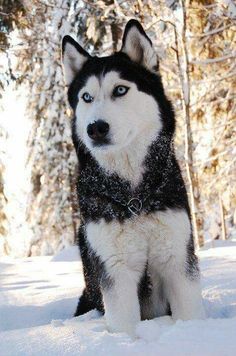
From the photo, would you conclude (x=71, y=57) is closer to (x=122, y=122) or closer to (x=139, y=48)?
(x=139, y=48)

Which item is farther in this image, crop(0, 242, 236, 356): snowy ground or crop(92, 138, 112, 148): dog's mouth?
crop(92, 138, 112, 148): dog's mouth

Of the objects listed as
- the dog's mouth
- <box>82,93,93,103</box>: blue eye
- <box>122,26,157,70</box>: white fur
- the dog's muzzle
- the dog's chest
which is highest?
<box>122,26,157,70</box>: white fur

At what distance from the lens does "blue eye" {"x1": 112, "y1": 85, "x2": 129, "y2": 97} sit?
10.6ft

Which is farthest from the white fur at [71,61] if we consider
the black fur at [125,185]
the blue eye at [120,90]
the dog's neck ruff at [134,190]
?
the dog's neck ruff at [134,190]

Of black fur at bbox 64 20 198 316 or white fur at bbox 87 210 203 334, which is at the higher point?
black fur at bbox 64 20 198 316

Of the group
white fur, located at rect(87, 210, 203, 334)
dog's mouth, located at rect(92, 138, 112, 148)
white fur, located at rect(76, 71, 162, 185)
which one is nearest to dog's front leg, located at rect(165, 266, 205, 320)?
white fur, located at rect(87, 210, 203, 334)

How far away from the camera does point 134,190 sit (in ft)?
10.6

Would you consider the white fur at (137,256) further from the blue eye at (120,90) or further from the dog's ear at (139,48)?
the dog's ear at (139,48)

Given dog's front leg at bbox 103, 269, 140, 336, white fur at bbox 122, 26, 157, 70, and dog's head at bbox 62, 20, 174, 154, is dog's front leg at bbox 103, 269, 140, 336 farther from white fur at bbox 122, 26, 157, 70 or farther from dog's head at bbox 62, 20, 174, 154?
white fur at bbox 122, 26, 157, 70

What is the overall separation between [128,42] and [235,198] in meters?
8.73

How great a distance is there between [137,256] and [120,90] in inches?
40.6

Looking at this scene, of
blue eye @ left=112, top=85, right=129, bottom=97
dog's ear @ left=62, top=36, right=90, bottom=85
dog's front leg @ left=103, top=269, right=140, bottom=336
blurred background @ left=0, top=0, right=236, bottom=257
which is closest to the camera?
dog's front leg @ left=103, top=269, right=140, bottom=336

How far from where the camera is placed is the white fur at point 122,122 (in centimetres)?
310

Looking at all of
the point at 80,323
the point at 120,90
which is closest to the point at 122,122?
the point at 120,90
